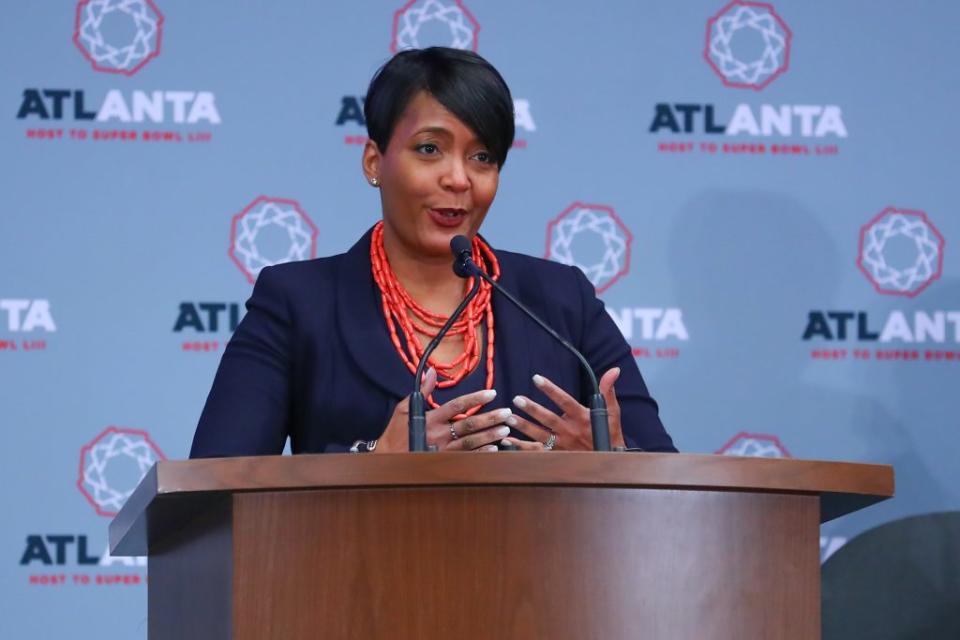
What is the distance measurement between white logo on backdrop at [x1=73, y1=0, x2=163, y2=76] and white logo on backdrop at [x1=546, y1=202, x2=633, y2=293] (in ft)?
3.04

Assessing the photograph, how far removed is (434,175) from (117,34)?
114 centimetres

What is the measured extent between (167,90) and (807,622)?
6.43 feet

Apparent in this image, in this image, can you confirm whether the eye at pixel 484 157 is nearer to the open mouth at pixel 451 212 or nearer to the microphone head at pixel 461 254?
the open mouth at pixel 451 212

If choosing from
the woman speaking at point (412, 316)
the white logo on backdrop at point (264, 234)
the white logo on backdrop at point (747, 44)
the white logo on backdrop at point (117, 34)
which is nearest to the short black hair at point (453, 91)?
the woman speaking at point (412, 316)

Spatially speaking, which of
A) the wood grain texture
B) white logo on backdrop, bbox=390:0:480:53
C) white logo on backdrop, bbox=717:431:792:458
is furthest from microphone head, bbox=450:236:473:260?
white logo on backdrop, bbox=717:431:792:458

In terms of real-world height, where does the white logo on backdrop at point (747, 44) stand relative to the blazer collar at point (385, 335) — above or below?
above

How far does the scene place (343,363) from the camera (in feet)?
6.47

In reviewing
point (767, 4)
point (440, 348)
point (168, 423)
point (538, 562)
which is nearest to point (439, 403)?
point (440, 348)

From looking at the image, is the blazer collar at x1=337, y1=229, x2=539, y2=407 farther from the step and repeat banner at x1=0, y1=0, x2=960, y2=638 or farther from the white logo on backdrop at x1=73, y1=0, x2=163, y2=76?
the white logo on backdrop at x1=73, y1=0, x2=163, y2=76

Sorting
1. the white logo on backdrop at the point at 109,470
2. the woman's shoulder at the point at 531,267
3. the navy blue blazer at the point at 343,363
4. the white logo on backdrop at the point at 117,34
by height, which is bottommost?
the white logo on backdrop at the point at 109,470

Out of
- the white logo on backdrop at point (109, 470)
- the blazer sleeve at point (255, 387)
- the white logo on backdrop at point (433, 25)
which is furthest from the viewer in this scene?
the white logo on backdrop at point (433, 25)

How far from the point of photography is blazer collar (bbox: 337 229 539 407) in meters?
1.95

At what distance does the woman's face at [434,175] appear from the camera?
201cm

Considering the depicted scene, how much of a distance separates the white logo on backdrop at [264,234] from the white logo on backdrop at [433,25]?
0.43 m
